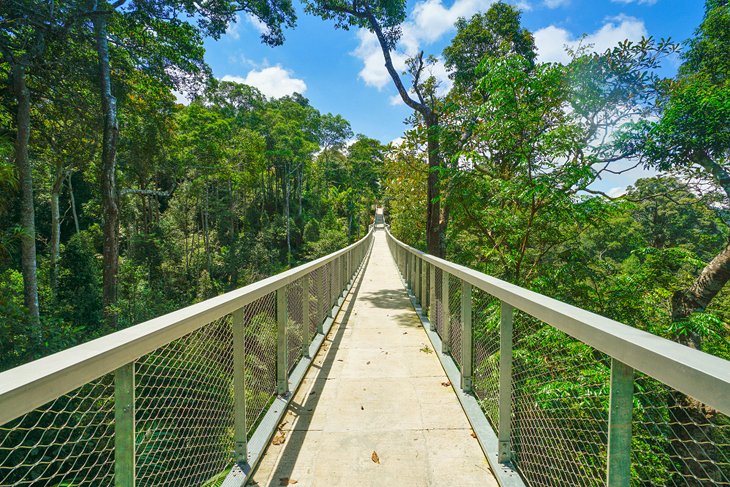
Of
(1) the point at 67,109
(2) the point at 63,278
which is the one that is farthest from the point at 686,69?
(2) the point at 63,278

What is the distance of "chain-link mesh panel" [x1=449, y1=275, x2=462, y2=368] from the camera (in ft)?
12.4

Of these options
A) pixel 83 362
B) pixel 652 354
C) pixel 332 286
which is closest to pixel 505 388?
pixel 652 354

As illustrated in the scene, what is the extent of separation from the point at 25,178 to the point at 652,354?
14033 mm

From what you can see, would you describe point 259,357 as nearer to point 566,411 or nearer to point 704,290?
point 566,411

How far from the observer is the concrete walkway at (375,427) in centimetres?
222

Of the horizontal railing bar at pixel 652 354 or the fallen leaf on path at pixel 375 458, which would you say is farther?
the fallen leaf on path at pixel 375 458

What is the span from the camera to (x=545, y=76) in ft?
17.0

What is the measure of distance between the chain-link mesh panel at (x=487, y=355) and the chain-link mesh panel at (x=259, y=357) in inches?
71.6

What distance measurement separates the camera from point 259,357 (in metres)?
3.11

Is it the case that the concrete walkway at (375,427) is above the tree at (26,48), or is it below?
below

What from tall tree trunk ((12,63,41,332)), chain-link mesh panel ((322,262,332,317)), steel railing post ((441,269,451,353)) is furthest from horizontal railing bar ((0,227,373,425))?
tall tree trunk ((12,63,41,332))

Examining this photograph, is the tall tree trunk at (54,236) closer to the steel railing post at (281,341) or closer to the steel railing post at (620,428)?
the steel railing post at (281,341)

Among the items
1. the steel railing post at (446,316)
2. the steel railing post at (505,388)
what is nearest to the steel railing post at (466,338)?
the steel railing post at (446,316)

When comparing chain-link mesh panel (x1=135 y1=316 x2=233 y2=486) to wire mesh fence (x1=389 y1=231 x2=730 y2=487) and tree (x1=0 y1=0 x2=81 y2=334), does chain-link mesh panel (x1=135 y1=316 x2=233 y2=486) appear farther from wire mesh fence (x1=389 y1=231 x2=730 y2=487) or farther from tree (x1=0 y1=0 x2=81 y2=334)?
tree (x1=0 y1=0 x2=81 y2=334)
